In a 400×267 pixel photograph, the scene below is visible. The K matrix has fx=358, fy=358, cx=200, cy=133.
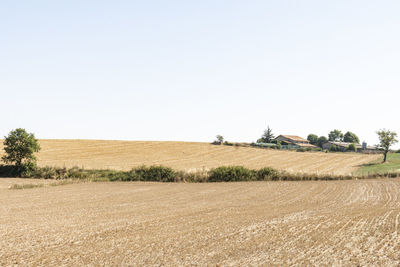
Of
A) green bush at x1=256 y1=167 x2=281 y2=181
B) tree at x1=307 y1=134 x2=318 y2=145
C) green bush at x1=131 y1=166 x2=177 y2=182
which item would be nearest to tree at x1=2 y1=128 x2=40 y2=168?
green bush at x1=131 y1=166 x2=177 y2=182

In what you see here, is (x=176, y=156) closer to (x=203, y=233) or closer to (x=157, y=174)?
(x=157, y=174)

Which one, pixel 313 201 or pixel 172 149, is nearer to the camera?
pixel 313 201

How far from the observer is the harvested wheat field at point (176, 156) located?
58.2m

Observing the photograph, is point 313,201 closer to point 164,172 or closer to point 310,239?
point 310,239

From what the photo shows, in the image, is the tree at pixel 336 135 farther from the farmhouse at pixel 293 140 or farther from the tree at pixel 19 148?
the tree at pixel 19 148

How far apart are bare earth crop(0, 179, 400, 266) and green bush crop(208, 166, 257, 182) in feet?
52.6

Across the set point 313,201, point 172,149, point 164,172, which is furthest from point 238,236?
point 172,149

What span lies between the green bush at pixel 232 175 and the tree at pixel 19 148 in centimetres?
2277

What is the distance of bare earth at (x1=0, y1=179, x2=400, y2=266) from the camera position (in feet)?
29.5

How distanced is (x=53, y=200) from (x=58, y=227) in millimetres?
10221

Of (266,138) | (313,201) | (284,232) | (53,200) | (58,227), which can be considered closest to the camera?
(284,232)

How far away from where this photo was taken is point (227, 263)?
8508 millimetres

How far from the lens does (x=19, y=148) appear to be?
43.1 metres

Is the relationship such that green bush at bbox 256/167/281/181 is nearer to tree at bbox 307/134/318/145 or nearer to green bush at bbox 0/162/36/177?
green bush at bbox 0/162/36/177
